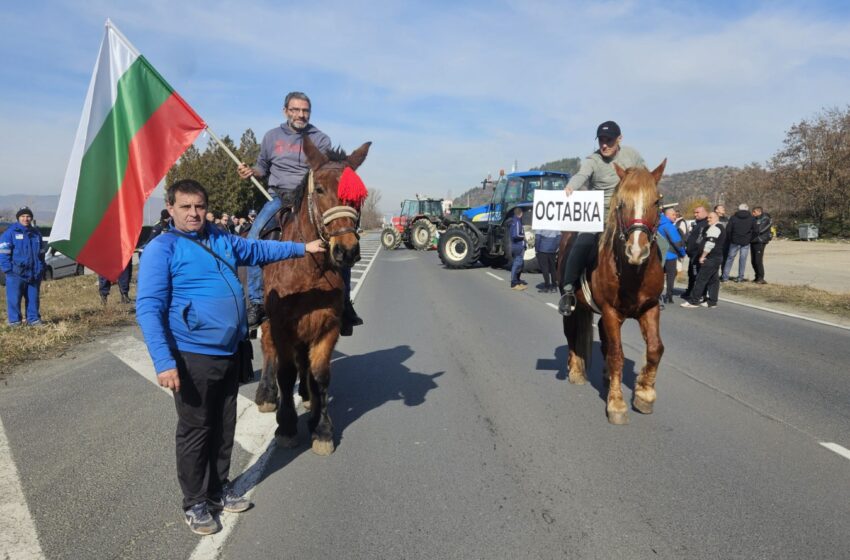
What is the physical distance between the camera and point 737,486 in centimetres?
377

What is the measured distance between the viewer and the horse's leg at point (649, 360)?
5.06 m

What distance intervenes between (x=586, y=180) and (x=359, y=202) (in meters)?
3.03

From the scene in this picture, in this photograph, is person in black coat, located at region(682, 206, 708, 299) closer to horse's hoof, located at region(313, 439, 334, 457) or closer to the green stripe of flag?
horse's hoof, located at region(313, 439, 334, 457)

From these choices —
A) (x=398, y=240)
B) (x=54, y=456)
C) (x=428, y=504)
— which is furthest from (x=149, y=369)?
(x=398, y=240)

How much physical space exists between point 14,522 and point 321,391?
76.6 inches

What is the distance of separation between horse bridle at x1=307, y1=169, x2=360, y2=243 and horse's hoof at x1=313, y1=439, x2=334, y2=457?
154 cm

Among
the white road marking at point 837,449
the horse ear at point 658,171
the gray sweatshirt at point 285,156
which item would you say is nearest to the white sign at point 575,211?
the horse ear at point 658,171

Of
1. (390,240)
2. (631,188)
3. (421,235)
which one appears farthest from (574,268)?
(390,240)

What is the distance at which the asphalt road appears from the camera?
3152 mm

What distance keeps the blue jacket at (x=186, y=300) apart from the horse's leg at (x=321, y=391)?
969mm

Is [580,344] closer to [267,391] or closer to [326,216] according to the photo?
[267,391]

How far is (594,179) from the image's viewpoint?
5.97 metres

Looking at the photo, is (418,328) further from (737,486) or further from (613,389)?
(737,486)

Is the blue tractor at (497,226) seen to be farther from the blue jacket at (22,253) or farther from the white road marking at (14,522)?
the white road marking at (14,522)
